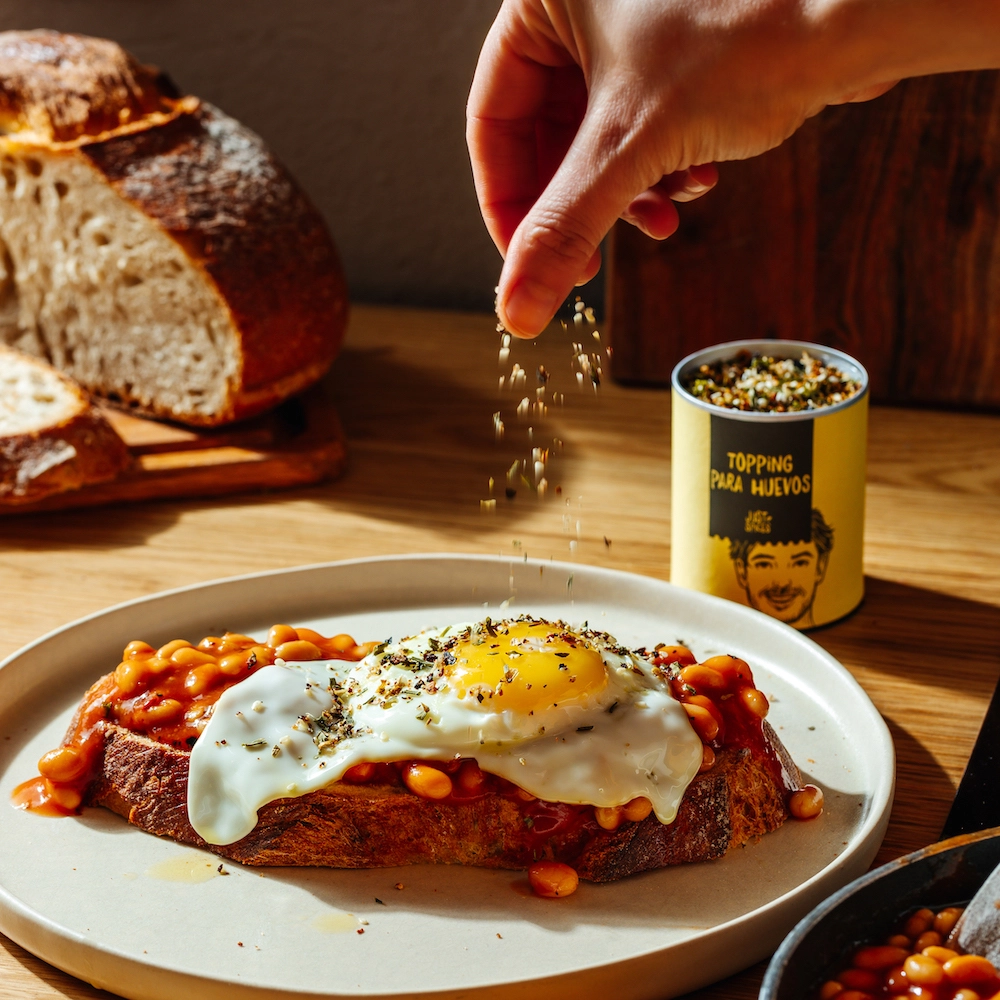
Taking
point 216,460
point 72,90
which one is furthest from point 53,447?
point 72,90

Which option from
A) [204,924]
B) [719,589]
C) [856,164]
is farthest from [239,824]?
[856,164]

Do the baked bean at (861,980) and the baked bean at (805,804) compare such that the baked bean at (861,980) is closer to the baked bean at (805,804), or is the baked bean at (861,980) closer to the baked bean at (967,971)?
the baked bean at (967,971)

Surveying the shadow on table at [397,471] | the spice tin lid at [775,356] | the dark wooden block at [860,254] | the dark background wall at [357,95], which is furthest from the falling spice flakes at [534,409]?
the dark background wall at [357,95]

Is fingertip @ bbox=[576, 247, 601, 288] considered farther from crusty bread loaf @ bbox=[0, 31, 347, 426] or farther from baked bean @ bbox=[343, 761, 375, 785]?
crusty bread loaf @ bbox=[0, 31, 347, 426]

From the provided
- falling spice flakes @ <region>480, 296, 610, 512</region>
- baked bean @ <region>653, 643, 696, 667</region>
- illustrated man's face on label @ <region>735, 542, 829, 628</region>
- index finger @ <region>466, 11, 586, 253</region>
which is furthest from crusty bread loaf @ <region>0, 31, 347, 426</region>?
baked bean @ <region>653, 643, 696, 667</region>

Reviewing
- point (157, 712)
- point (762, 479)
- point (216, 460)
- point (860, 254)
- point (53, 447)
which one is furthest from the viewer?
point (860, 254)

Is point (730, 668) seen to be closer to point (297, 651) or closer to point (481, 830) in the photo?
point (481, 830)
